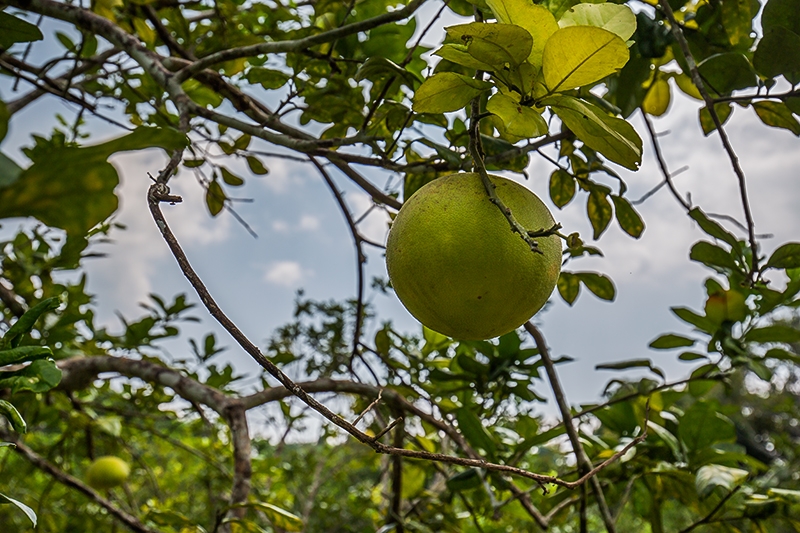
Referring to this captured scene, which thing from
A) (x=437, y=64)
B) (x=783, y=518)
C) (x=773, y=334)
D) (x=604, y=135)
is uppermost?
(x=437, y=64)

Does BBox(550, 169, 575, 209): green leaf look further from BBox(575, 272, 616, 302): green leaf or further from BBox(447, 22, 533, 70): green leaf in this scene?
BBox(447, 22, 533, 70): green leaf

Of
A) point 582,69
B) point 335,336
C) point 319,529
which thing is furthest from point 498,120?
point 319,529

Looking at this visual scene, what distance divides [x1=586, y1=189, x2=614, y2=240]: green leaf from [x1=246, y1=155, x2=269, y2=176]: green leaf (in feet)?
2.94

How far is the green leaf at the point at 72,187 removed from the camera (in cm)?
32

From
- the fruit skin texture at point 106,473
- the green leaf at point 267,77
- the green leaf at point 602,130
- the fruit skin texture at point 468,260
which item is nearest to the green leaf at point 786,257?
the fruit skin texture at point 468,260

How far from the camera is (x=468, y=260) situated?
0.69 m

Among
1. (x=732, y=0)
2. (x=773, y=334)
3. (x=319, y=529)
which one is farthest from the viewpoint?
(x=319, y=529)

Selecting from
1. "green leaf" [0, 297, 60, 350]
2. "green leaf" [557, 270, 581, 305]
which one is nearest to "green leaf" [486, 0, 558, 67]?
"green leaf" [0, 297, 60, 350]

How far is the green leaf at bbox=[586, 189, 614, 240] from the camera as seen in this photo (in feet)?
3.98

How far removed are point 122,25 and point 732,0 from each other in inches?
62.9

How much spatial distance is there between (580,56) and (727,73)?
2.11ft

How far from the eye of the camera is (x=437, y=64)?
38.1 inches

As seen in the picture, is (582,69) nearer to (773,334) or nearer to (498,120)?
(498,120)

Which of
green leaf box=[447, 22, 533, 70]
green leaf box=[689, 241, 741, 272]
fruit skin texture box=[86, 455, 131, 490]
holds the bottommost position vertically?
green leaf box=[447, 22, 533, 70]
